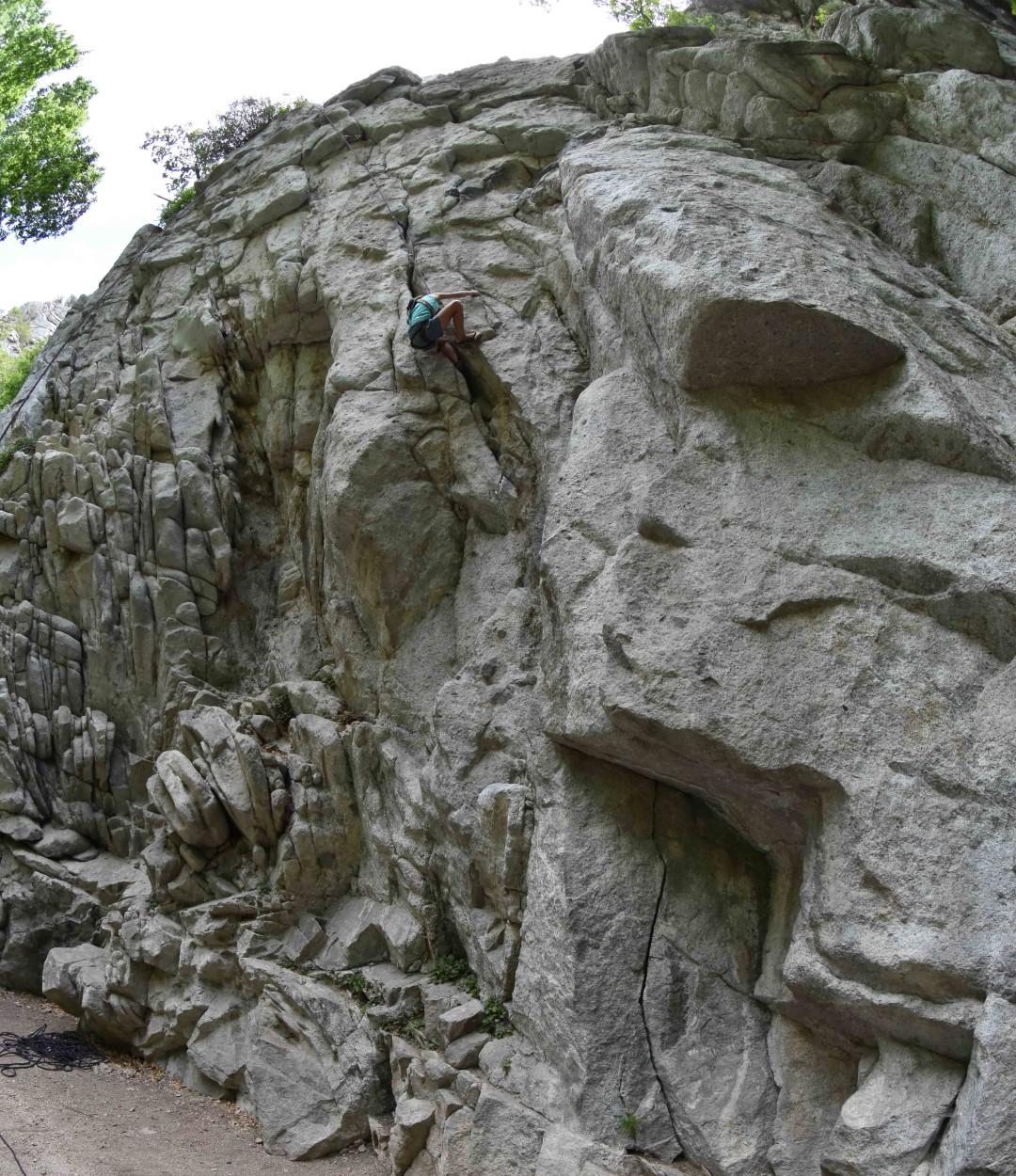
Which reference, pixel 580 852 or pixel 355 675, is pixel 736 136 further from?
pixel 580 852

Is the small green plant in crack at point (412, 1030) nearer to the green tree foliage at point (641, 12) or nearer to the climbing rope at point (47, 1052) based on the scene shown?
the climbing rope at point (47, 1052)

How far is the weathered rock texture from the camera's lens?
29.7 ft

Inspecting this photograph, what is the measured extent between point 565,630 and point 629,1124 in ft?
14.8

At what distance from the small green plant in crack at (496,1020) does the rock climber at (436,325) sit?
8404 millimetres

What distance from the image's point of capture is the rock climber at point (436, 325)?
1459cm

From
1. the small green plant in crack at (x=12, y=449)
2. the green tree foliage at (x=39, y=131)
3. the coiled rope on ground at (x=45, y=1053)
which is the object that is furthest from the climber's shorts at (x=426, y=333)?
the green tree foliage at (x=39, y=131)

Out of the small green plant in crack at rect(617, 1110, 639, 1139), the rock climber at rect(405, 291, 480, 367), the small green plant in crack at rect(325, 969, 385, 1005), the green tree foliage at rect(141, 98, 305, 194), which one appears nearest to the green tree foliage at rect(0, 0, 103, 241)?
the green tree foliage at rect(141, 98, 305, 194)

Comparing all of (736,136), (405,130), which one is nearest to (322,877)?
(736,136)

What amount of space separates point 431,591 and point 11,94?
19.1m

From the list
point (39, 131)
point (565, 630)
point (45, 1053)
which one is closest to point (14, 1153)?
point (45, 1053)

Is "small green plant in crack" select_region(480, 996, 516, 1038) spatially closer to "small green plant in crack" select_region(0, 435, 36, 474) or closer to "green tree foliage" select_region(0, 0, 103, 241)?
"small green plant in crack" select_region(0, 435, 36, 474)

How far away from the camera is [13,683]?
714 inches

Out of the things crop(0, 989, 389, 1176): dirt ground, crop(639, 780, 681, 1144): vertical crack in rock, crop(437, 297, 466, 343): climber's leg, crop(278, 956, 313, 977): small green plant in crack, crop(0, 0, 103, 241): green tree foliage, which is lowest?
crop(0, 989, 389, 1176): dirt ground

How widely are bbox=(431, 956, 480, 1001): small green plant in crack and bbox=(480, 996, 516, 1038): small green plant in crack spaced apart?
2.20 feet
